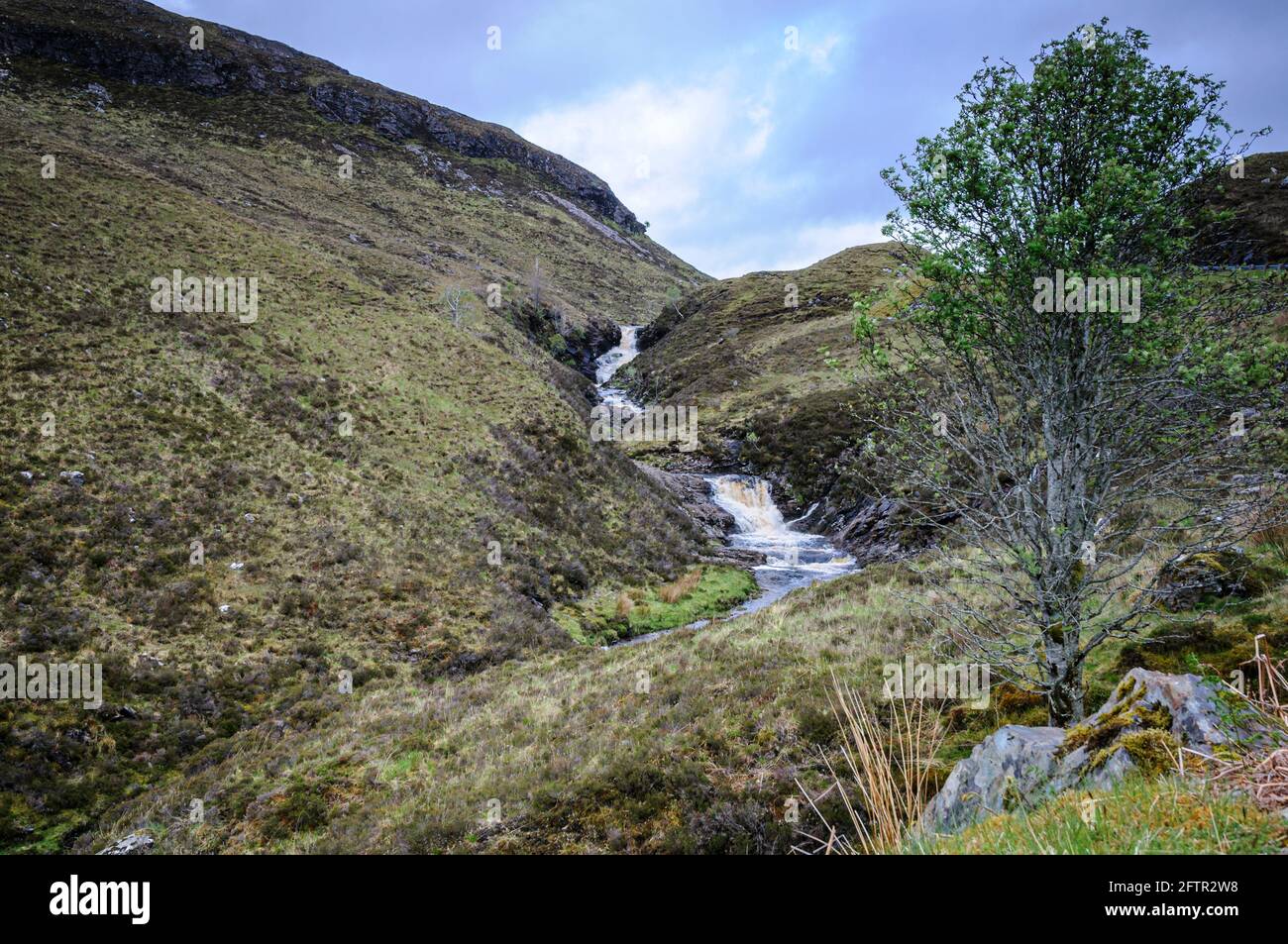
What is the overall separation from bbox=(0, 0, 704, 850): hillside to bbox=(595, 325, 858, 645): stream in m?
5.20

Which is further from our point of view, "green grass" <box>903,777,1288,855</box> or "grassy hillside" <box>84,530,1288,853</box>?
"grassy hillside" <box>84,530,1288,853</box>

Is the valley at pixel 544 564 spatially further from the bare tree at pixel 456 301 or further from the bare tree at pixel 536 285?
the bare tree at pixel 536 285

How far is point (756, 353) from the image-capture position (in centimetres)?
6862

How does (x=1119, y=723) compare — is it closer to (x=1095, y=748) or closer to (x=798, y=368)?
(x=1095, y=748)

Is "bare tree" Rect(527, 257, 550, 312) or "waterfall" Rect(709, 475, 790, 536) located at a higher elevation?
"bare tree" Rect(527, 257, 550, 312)

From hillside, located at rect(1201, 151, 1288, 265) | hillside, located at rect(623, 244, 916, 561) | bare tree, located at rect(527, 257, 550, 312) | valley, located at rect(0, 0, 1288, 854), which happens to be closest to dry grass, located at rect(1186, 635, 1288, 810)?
valley, located at rect(0, 0, 1288, 854)

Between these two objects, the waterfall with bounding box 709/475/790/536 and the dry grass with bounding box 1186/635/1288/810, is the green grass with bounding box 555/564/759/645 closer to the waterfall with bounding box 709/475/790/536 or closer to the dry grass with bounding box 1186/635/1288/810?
the waterfall with bounding box 709/475/790/536

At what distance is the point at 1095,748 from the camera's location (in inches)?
173

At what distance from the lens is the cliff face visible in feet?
237

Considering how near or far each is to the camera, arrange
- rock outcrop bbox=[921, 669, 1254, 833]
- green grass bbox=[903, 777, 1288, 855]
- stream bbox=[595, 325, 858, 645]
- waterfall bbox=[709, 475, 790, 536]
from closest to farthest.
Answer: green grass bbox=[903, 777, 1288, 855] < rock outcrop bbox=[921, 669, 1254, 833] < stream bbox=[595, 325, 858, 645] < waterfall bbox=[709, 475, 790, 536]

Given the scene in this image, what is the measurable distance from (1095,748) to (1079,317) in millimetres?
5085

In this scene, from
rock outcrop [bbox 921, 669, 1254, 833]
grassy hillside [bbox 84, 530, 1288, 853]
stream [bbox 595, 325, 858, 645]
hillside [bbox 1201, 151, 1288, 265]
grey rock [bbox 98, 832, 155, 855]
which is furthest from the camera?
hillside [bbox 1201, 151, 1288, 265]
